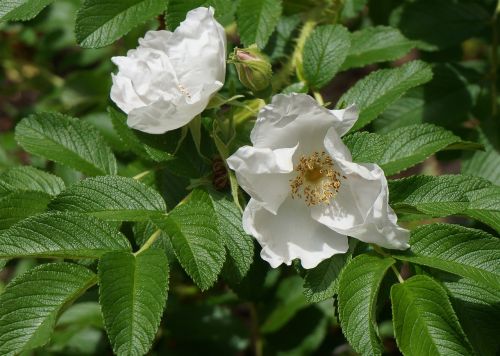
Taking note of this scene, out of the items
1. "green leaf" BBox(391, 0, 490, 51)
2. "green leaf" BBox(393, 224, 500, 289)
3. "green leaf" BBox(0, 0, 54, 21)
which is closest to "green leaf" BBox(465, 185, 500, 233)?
"green leaf" BBox(393, 224, 500, 289)

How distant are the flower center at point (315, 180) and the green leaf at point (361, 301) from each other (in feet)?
0.65

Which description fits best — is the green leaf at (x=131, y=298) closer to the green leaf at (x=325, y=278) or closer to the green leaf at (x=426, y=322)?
the green leaf at (x=325, y=278)

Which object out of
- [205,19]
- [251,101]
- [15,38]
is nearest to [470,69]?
[251,101]

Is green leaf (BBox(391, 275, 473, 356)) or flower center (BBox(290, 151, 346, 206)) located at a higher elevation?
flower center (BBox(290, 151, 346, 206))

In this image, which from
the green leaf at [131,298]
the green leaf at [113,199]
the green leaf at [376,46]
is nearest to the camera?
the green leaf at [131,298]

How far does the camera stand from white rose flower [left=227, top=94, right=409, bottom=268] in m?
1.59

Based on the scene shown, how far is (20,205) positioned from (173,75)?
1.62 ft

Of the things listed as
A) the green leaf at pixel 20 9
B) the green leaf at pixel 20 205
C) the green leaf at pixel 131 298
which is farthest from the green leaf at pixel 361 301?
the green leaf at pixel 20 9

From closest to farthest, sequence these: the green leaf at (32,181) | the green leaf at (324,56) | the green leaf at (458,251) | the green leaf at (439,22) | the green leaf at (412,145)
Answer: the green leaf at (458,251) < the green leaf at (412,145) < the green leaf at (32,181) < the green leaf at (324,56) < the green leaf at (439,22)

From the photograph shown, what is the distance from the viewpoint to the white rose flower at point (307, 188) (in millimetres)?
1595

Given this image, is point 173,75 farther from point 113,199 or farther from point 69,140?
point 69,140

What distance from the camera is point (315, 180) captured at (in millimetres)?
1792

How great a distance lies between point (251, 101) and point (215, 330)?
1.34 metres

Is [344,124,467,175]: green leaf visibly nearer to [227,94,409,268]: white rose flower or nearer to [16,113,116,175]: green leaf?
[227,94,409,268]: white rose flower
